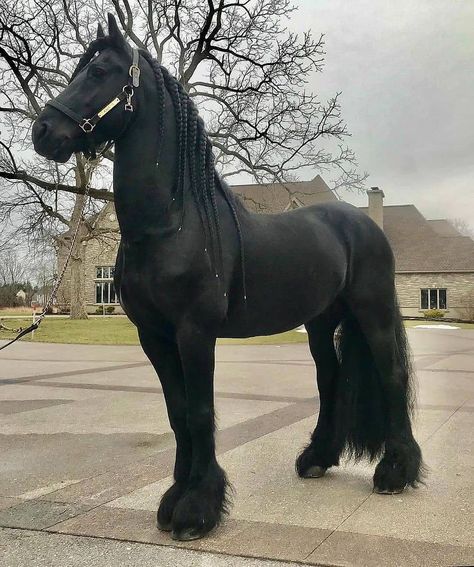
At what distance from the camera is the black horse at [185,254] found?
292 cm

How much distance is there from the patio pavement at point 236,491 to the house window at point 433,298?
35.8 m

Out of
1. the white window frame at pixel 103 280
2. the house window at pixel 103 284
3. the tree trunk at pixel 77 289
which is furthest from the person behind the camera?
the house window at pixel 103 284

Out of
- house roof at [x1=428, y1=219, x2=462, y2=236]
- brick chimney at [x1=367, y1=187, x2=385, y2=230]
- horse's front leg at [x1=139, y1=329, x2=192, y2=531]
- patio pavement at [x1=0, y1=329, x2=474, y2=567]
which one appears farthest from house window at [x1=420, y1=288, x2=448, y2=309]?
horse's front leg at [x1=139, y1=329, x2=192, y2=531]

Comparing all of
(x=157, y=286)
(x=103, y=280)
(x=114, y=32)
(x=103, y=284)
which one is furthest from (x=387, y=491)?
(x=103, y=284)

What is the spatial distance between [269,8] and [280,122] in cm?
383

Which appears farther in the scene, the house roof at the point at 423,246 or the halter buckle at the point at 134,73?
the house roof at the point at 423,246

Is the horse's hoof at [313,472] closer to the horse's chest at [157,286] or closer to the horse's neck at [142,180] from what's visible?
the horse's chest at [157,286]

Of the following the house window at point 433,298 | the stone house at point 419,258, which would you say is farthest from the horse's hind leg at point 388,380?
the house window at point 433,298

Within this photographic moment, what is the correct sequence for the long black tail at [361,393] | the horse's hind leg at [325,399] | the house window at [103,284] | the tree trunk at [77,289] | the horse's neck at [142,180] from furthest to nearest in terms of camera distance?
the house window at [103,284] < the tree trunk at [77,289] < the horse's hind leg at [325,399] < the long black tail at [361,393] < the horse's neck at [142,180]

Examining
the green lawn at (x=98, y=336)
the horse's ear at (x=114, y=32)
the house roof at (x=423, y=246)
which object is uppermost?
the house roof at (x=423, y=246)

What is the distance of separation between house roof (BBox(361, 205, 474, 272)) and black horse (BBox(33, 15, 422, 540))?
38.3 metres

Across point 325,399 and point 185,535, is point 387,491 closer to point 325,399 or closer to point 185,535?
point 325,399

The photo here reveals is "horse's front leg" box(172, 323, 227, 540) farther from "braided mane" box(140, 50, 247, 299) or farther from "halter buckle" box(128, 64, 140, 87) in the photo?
"halter buckle" box(128, 64, 140, 87)

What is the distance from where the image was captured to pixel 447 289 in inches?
1657
